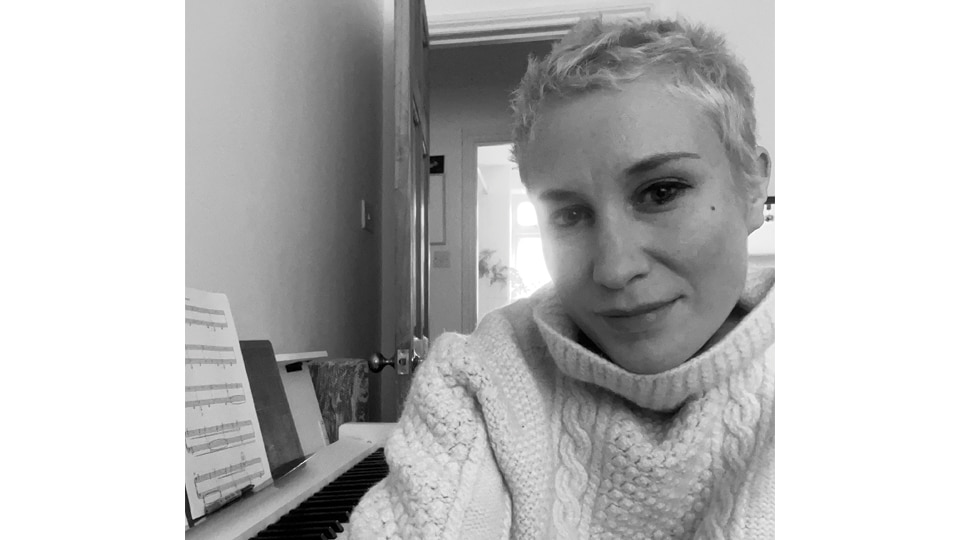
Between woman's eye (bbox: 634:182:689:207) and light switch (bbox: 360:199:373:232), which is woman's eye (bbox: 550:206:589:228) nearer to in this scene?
woman's eye (bbox: 634:182:689:207)

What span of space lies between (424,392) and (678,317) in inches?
7.0

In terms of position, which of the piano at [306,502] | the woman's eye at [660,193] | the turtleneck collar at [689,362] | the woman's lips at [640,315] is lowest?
the piano at [306,502]

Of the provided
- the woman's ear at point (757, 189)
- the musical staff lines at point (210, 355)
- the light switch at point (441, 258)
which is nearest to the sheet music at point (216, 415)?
the musical staff lines at point (210, 355)

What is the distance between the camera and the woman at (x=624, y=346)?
0.33 metres

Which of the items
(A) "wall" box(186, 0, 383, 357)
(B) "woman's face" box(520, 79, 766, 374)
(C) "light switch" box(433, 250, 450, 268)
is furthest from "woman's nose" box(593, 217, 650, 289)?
(C) "light switch" box(433, 250, 450, 268)

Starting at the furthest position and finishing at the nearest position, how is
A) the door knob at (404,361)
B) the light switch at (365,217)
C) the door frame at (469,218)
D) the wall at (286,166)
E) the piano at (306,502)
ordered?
the door frame at (469,218), the light switch at (365,217), the door knob at (404,361), the wall at (286,166), the piano at (306,502)

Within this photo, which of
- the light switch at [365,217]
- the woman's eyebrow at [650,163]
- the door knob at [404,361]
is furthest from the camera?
the light switch at [365,217]

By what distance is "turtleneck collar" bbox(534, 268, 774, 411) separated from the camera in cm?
35

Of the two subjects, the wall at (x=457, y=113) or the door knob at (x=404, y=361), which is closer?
the door knob at (x=404, y=361)

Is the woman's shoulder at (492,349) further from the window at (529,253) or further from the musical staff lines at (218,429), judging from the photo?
the musical staff lines at (218,429)
